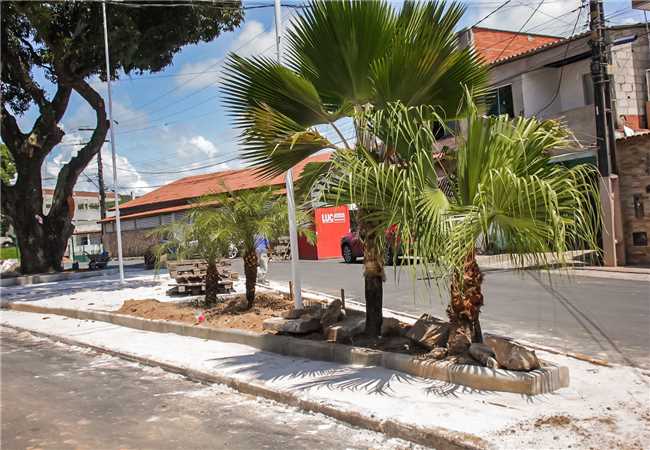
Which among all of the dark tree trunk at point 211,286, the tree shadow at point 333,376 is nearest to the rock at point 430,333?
the tree shadow at point 333,376

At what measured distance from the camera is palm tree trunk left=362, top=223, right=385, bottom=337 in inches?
274

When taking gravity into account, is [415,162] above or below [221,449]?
above

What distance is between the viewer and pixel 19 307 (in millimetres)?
15906

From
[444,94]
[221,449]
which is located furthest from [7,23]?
[221,449]

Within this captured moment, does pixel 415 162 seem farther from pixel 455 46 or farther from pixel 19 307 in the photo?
pixel 19 307

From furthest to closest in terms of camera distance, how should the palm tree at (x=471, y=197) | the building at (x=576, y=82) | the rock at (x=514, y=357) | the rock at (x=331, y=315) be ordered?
the building at (x=576, y=82) < the rock at (x=331, y=315) < the rock at (x=514, y=357) < the palm tree at (x=471, y=197)

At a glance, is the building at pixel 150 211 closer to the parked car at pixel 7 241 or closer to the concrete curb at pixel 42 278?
the concrete curb at pixel 42 278

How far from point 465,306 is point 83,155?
74.6ft

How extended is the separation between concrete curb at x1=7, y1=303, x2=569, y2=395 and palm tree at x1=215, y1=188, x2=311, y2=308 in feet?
5.14

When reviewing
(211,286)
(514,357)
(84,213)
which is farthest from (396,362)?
(84,213)

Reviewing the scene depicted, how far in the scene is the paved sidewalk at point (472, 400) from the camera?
4.40 m

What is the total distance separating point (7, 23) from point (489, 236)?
22.4m

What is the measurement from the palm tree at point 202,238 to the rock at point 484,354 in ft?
17.3

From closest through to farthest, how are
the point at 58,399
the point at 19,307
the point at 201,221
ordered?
the point at 58,399
the point at 201,221
the point at 19,307
